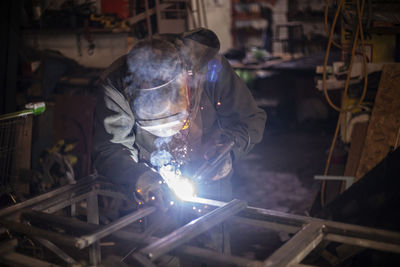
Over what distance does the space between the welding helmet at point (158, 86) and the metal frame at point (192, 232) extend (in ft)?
1.77

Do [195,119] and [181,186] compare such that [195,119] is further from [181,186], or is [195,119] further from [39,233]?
[39,233]

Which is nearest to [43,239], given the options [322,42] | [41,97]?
[41,97]

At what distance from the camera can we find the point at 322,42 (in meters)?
14.8

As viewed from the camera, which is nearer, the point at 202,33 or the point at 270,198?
the point at 202,33

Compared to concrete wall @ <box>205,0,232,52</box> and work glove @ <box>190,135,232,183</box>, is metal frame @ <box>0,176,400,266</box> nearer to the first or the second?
Result: work glove @ <box>190,135,232,183</box>

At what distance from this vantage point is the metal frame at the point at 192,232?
1.87 metres

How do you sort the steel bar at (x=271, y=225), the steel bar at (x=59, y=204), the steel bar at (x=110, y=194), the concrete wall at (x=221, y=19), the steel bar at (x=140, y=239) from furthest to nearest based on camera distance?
the concrete wall at (x=221, y=19) < the steel bar at (x=110, y=194) < the steel bar at (x=59, y=204) < the steel bar at (x=271, y=225) < the steel bar at (x=140, y=239)

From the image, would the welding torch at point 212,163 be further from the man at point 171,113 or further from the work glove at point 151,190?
the work glove at point 151,190

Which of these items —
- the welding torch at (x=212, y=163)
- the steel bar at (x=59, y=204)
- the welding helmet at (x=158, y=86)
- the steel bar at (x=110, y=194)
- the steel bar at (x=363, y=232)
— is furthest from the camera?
the steel bar at (x=110, y=194)

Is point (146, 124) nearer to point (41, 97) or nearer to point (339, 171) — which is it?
point (339, 171)

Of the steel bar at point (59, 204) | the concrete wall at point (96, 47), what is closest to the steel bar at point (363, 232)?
the steel bar at point (59, 204)

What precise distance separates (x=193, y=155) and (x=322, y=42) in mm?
12993

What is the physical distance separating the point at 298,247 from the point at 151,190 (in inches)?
37.0

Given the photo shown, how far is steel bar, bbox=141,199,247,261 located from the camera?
1.80 metres
